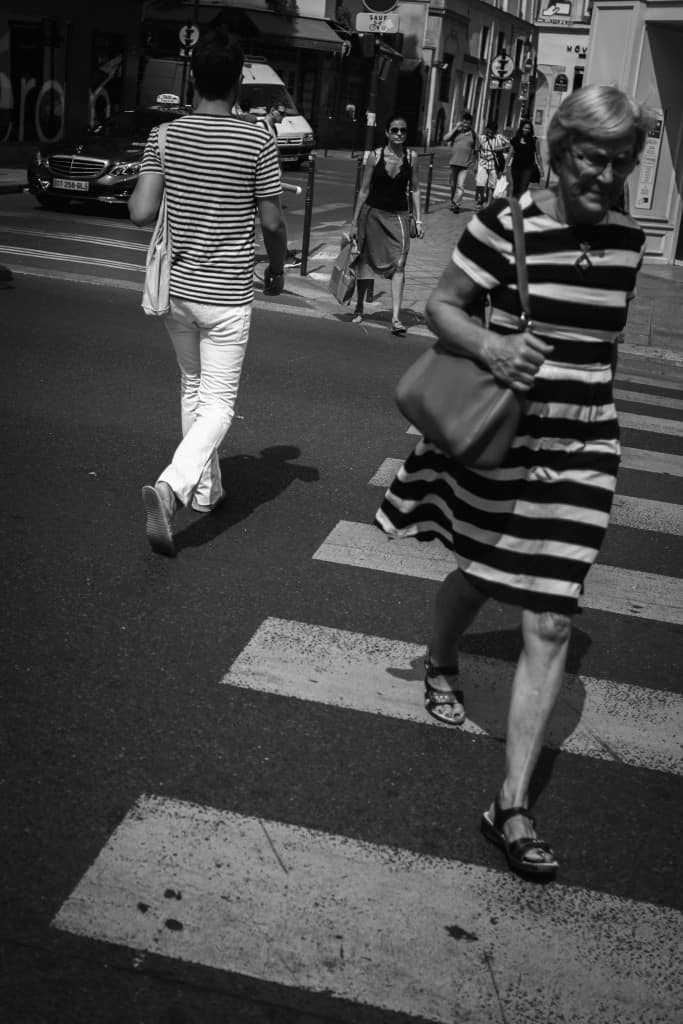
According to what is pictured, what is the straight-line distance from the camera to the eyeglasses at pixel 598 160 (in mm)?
2910

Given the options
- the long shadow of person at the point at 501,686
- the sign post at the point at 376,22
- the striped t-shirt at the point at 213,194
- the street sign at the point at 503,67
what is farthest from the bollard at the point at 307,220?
the street sign at the point at 503,67

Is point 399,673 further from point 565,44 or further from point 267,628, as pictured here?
point 565,44

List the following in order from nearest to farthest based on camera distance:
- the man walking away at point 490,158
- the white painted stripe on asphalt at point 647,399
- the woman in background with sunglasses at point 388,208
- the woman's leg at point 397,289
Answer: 1. the white painted stripe on asphalt at point 647,399
2. the woman in background with sunglasses at point 388,208
3. the woman's leg at point 397,289
4. the man walking away at point 490,158

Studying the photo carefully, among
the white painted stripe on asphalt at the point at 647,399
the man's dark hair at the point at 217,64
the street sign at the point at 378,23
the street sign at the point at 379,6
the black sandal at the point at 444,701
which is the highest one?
the street sign at the point at 379,6

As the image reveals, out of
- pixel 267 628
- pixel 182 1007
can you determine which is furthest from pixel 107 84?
pixel 182 1007

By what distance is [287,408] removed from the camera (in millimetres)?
7742

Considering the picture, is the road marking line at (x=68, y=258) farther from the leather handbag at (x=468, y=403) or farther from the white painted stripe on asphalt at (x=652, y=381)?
the leather handbag at (x=468, y=403)

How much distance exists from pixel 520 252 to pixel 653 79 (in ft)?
53.8

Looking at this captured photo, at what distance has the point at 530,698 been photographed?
122 inches

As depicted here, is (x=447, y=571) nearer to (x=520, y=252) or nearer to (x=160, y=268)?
(x=160, y=268)

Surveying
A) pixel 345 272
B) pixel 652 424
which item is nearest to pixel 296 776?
pixel 652 424

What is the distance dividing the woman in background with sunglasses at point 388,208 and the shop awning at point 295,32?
1373 inches

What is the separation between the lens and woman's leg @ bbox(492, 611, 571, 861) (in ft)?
10.1

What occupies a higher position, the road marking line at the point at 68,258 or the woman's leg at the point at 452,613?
the woman's leg at the point at 452,613
